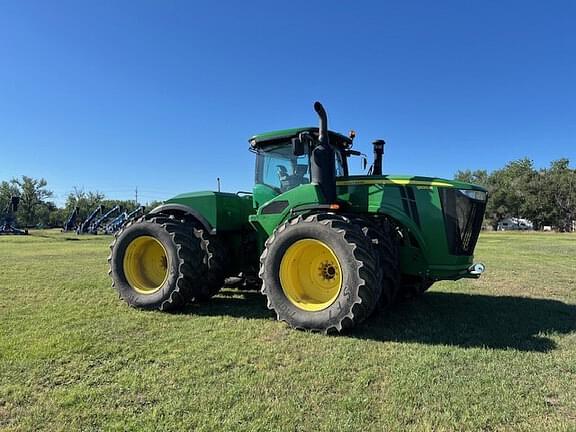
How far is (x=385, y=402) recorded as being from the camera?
10.7 ft

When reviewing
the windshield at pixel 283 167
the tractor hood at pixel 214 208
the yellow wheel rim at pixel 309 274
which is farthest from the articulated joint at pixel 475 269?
the tractor hood at pixel 214 208

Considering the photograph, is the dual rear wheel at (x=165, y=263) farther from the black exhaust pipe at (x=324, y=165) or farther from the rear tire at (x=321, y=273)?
the black exhaust pipe at (x=324, y=165)

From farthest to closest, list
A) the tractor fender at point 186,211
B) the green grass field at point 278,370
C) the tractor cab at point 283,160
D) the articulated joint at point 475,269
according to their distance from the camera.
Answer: the tractor fender at point 186,211 → the tractor cab at point 283,160 → the articulated joint at point 475,269 → the green grass field at point 278,370

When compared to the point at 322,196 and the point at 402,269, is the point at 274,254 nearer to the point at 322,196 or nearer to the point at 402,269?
the point at 322,196

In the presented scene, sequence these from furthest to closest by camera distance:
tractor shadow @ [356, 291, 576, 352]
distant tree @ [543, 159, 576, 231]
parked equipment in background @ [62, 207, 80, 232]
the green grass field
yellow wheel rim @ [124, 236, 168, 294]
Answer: distant tree @ [543, 159, 576, 231] → parked equipment in background @ [62, 207, 80, 232] → yellow wheel rim @ [124, 236, 168, 294] → tractor shadow @ [356, 291, 576, 352] → the green grass field

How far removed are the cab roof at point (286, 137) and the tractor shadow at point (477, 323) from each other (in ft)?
8.67

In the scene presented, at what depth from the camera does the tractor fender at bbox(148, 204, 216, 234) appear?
6.71 meters

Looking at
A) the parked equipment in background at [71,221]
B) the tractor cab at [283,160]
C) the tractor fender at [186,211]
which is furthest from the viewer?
the parked equipment in background at [71,221]

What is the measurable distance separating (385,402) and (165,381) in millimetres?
1733

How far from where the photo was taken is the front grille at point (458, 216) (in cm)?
541

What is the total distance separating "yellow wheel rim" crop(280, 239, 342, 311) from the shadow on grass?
621 mm

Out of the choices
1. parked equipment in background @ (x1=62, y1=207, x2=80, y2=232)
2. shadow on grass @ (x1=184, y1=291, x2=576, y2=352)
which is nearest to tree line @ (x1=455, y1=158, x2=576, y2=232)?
parked equipment in background @ (x1=62, y1=207, x2=80, y2=232)

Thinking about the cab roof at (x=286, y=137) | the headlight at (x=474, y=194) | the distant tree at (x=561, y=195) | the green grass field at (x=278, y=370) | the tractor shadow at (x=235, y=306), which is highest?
the distant tree at (x=561, y=195)

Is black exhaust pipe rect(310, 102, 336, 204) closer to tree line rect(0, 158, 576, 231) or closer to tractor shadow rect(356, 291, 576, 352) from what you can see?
tractor shadow rect(356, 291, 576, 352)
